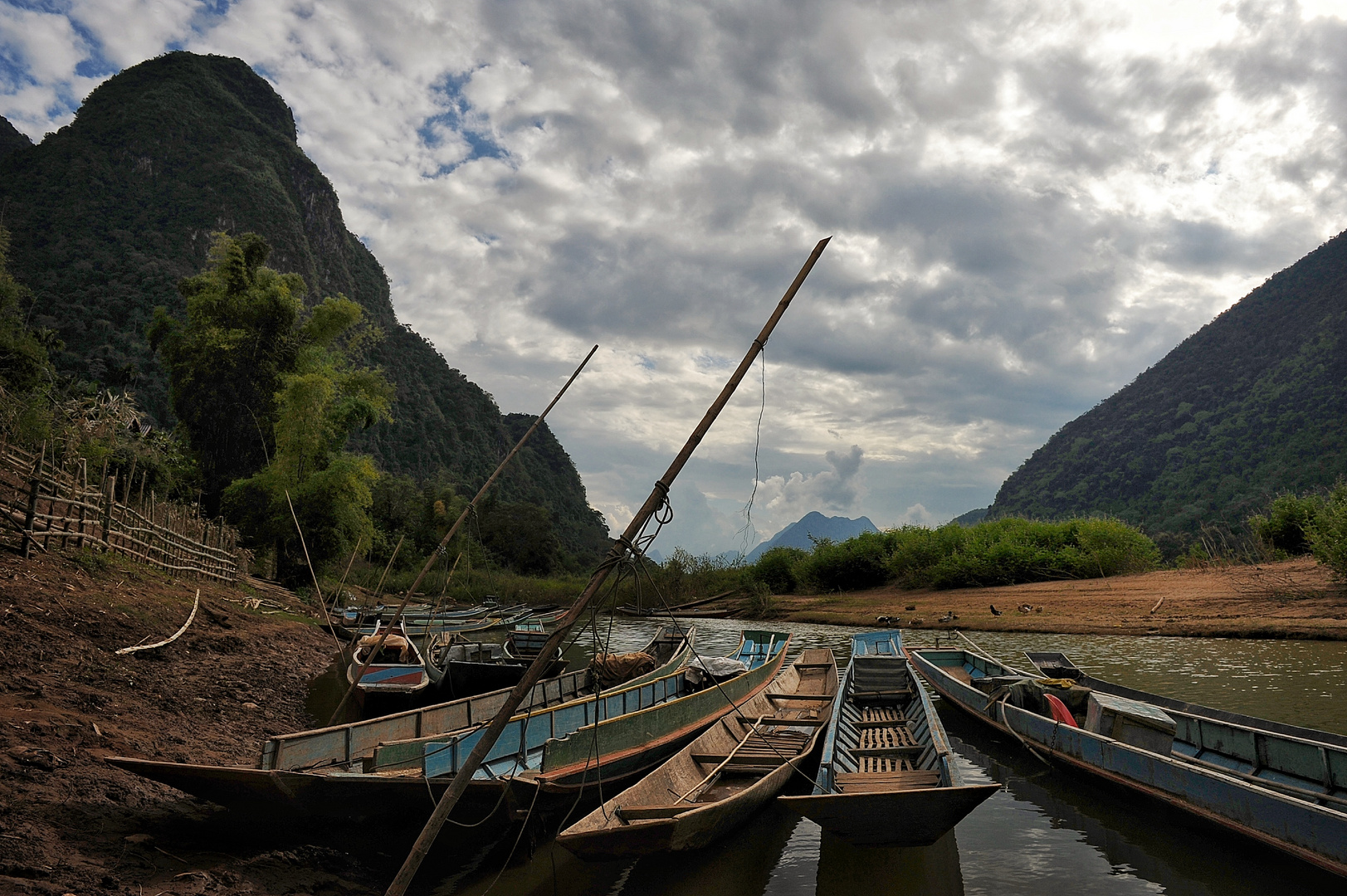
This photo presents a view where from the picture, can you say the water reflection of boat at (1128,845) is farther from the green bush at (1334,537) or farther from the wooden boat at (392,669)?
the green bush at (1334,537)

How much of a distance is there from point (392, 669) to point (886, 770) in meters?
9.28

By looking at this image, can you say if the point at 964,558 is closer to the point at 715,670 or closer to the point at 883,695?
the point at 883,695

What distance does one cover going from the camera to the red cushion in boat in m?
8.85

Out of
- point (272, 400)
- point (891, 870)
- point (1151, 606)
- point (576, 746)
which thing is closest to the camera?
point (891, 870)

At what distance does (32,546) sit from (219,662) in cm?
334

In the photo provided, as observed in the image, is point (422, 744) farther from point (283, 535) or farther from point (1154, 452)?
point (1154, 452)

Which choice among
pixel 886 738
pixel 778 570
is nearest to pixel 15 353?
pixel 886 738

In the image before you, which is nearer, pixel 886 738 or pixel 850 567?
pixel 886 738

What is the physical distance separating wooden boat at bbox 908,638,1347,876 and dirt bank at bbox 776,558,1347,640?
10993mm

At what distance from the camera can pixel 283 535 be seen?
26.8 metres

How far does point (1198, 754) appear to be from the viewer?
7.96 m

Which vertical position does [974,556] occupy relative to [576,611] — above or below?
above

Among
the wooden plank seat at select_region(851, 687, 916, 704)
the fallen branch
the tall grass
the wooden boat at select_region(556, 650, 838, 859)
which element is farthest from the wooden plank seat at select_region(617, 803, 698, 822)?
the tall grass

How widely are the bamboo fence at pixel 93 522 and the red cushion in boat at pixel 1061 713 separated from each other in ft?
49.0
